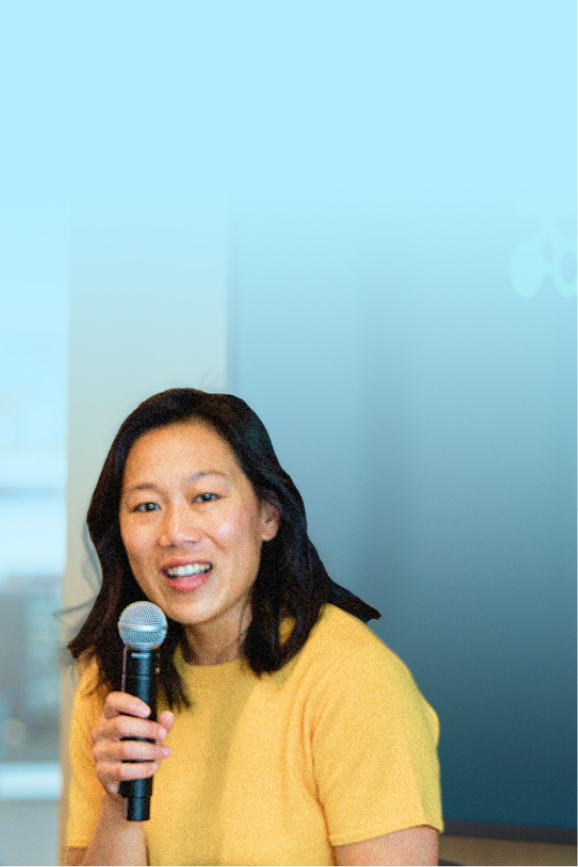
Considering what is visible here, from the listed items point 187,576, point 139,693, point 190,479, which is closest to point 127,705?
point 139,693

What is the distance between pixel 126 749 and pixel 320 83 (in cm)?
205

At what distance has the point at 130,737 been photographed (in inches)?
46.7

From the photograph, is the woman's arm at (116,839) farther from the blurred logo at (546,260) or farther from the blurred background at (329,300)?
the blurred logo at (546,260)

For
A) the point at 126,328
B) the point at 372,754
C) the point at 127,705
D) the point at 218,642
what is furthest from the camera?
the point at 126,328

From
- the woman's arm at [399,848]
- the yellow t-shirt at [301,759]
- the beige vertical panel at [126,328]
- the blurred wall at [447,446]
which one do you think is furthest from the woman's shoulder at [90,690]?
the blurred wall at [447,446]

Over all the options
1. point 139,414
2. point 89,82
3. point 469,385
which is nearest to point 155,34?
→ point 89,82

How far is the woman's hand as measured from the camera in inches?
46.1

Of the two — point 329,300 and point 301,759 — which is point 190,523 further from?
point 329,300

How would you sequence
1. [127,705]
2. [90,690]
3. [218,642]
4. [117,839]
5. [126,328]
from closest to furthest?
[127,705] < [117,839] < [218,642] < [90,690] < [126,328]

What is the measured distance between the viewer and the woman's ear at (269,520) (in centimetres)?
156

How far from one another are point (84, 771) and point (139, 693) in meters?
0.50

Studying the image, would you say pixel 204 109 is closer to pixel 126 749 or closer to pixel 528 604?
pixel 528 604

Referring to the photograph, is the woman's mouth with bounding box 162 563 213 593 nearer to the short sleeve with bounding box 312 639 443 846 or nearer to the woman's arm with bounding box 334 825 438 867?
the short sleeve with bounding box 312 639 443 846

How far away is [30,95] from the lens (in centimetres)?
272
